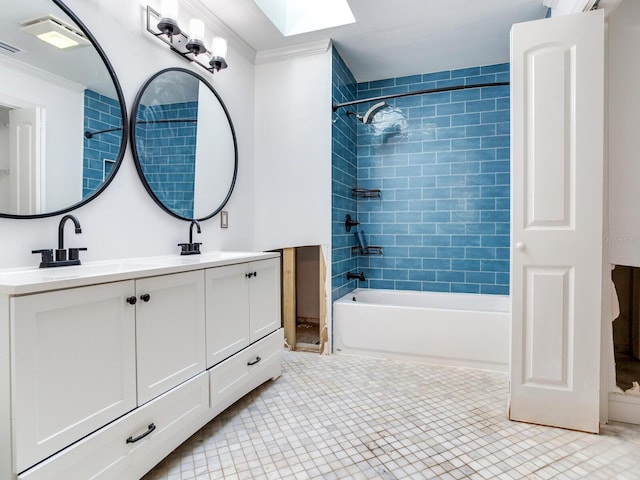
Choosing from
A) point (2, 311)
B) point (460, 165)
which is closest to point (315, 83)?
point (460, 165)

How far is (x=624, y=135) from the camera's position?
1812 mm

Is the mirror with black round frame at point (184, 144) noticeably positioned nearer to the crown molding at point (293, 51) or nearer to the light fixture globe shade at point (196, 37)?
the light fixture globe shade at point (196, 37)

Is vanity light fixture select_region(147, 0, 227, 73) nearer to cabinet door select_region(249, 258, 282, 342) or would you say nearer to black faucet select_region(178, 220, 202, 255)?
black faucet select_region(178, 220, 202, 255)

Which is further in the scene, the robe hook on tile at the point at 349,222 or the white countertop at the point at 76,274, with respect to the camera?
the robe hook on tile at the point at 349,222

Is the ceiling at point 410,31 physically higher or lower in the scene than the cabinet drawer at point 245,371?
higher

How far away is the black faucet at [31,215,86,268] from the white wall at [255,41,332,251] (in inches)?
62.3

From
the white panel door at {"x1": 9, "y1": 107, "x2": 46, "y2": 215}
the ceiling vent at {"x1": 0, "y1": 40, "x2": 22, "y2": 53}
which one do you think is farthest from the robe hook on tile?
the ceiling vent at {"x1": 0, "y1": 40, "x2": 22, "y2": 53}

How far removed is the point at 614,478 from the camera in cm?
142

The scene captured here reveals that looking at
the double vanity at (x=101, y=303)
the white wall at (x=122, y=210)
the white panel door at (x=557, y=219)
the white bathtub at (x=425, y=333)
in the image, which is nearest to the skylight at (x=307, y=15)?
the white wall at (x=122, y=210)

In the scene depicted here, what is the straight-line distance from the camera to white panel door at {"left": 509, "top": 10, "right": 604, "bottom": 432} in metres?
1.74

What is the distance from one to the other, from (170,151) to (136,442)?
152 centimetres

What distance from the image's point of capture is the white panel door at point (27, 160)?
1.33 m

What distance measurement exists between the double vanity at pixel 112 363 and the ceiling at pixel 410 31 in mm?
1820

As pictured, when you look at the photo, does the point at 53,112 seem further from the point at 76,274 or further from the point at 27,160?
the point at 76,274
